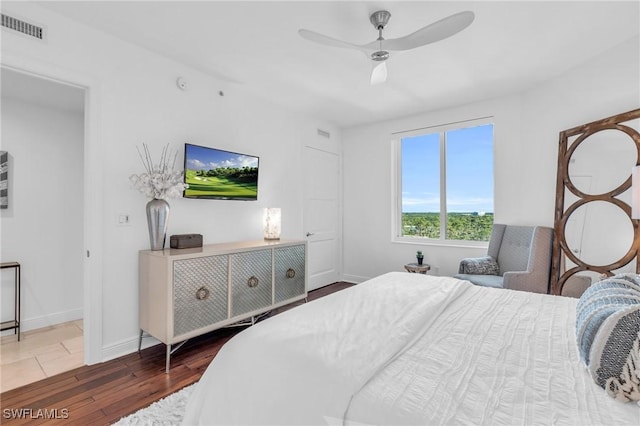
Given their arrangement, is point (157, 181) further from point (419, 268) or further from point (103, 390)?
point (419, 268)

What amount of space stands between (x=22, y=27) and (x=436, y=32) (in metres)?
2.67

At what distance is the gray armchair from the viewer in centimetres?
294

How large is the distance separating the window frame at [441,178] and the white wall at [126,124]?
2.37m

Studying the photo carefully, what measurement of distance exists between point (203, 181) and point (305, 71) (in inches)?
57.7

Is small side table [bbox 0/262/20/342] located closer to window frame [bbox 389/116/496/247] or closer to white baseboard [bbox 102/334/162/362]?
white baseboard [bbox 102/334/162/362]

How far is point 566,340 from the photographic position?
1266 millimetres

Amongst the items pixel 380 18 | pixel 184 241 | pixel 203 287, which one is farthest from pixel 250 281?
pixel 380 18

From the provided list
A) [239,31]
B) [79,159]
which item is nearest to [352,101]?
[239,31]

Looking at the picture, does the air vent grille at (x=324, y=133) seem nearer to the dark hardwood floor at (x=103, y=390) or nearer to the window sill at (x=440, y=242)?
the window sill at (x=440, y=242)

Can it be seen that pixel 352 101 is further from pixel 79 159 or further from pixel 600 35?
pixel 79 159

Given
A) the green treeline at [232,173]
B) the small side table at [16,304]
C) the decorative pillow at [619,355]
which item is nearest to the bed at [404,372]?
the decorative pillow at [619,355]

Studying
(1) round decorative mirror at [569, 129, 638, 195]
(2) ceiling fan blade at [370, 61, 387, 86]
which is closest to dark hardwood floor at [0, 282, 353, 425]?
(2) ceiling fan blade at [370, 61, 387, 86]

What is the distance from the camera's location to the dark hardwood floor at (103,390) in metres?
1.76

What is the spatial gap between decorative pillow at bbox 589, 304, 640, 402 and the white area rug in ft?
6.32
